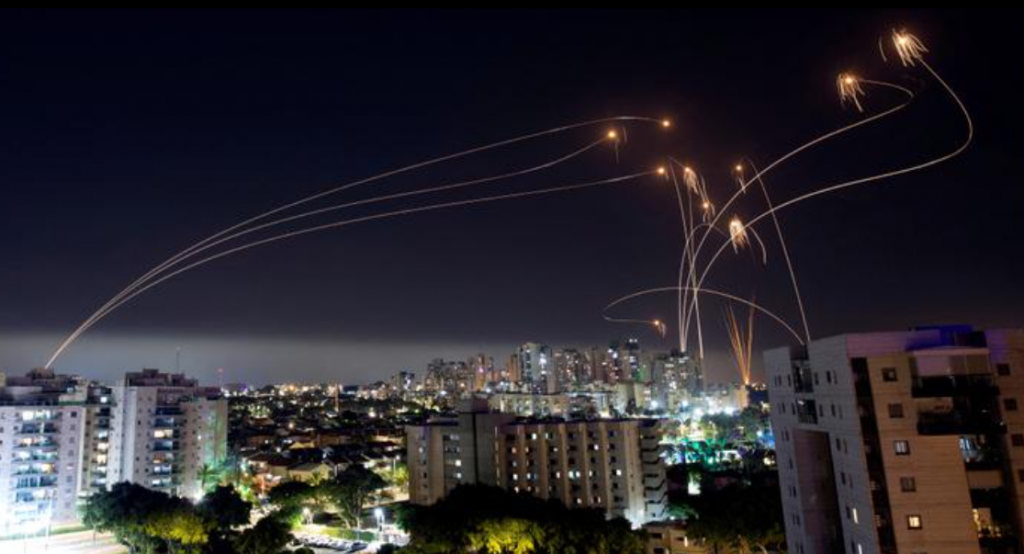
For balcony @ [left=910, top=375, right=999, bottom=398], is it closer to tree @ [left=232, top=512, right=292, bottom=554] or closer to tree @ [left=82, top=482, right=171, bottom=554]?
tree @ [left=232, top=512, right=292, bottom=554]

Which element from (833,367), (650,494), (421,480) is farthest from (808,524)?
(421,480)

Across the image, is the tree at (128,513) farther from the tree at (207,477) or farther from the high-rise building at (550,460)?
the high-rise building at (550,460)

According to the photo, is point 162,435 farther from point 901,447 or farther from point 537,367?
point 537,367

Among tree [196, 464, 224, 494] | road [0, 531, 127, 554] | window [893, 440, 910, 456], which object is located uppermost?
window [893, 440, 910, 456]

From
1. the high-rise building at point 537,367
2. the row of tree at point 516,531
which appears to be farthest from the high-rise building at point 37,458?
the high-rise building at point 537,367

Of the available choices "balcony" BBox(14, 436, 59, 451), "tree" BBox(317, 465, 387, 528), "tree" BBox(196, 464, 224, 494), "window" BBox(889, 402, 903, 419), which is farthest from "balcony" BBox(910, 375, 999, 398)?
"balcony" BBox(14, 436, 59, 451)

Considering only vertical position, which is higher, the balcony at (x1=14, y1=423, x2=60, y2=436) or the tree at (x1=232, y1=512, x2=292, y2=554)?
the balcony at (x1=14, y1=423, x2=60, y2=436)

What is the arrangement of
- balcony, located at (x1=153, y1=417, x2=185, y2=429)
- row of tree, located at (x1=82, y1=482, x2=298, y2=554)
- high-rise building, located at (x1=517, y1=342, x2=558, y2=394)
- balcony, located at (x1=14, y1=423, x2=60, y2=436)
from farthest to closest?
high-rise building, located at (x1=517, y1=342, x2=558, y2=394) → balcony, located at (x1=153, y1=417, x2=185, y2=429) → balcony, located at (x1=14, y1=423, x2=60, y2=436) → row of tree, located at (x1=82, y1=482, x2=298, y2=554)
